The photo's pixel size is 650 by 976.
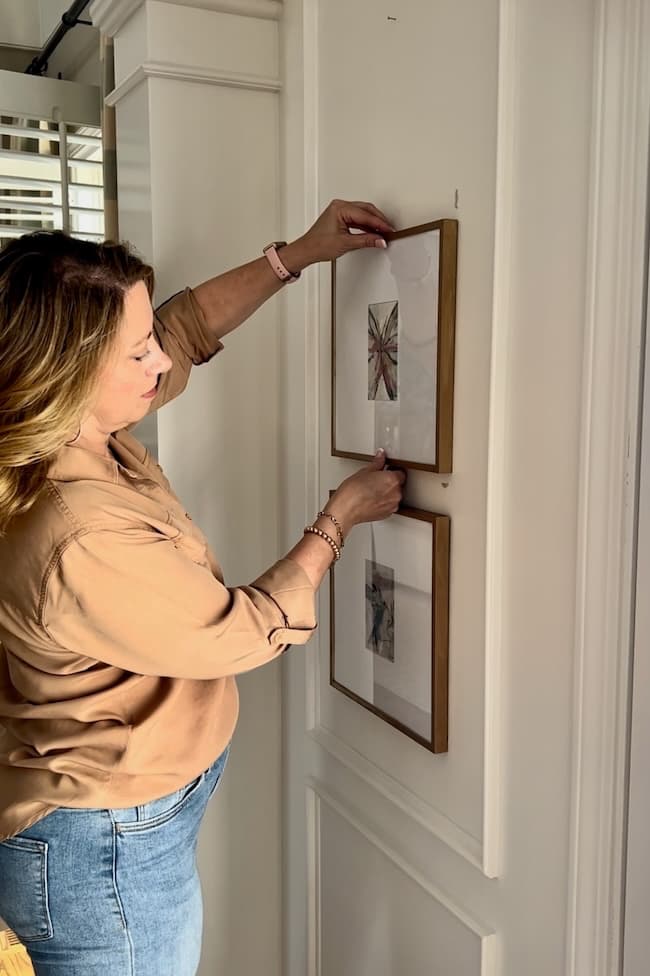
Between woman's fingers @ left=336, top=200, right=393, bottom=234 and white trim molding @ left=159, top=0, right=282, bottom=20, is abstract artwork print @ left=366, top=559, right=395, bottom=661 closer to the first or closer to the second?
woman's fingers @ left=336, top=200, right=393, bottom=234

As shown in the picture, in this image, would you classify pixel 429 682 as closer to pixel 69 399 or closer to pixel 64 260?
pixel 69 399

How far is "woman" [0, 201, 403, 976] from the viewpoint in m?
1.03

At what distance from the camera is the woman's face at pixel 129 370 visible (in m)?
1.09

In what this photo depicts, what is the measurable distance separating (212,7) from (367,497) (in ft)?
2.94

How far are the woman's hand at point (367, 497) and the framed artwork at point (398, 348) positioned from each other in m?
0.03

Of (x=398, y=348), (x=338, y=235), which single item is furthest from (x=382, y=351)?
(x=338, y=235)

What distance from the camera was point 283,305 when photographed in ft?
5.50

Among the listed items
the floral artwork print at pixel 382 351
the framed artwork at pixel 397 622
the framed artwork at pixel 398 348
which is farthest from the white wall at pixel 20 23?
the framed artwork at pixel 397 622

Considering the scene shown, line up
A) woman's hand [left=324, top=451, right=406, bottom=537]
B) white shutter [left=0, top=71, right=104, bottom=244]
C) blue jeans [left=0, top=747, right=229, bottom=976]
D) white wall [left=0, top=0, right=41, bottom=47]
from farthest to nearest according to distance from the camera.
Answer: white wall [left=0, top=0, right=41, bottom=47], white shutter [left=0, top=71, right=104, bottom=244], woman's hand [left=324, top=451, right=406, bottom=537], blue jeans [left=0, top=747, right=229, bottom=976]

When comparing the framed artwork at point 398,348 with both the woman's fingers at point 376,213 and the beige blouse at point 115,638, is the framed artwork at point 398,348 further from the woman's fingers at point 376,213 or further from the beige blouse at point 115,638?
the beige blouse at point 115,638

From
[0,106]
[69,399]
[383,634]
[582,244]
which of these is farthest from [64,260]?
[0,106]

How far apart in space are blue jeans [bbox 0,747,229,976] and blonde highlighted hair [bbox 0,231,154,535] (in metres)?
0.40

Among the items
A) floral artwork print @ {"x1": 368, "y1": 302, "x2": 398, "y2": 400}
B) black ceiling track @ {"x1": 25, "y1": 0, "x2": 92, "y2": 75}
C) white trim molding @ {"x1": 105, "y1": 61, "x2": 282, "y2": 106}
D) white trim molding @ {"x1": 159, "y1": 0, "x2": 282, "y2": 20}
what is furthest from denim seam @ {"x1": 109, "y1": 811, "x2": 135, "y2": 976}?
black ceiling track @ {"x1": 25, "y1": 0, "x2": 92, "y2": 75}

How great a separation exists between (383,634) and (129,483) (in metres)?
0.44
